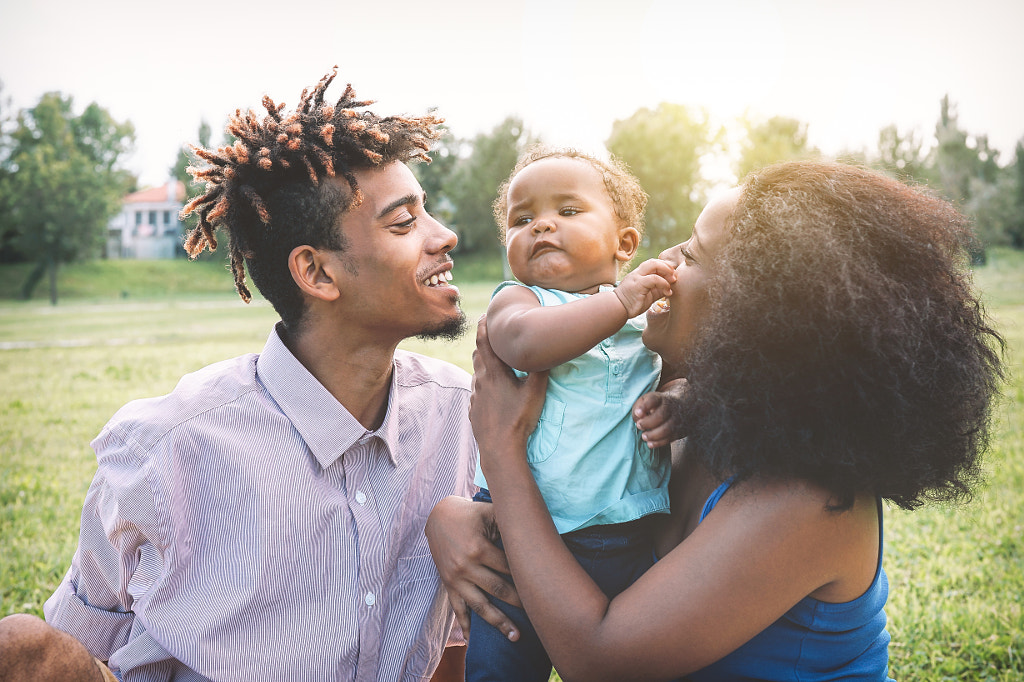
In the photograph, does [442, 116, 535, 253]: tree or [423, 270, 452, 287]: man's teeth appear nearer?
[423, 270, 452, 287]: man's teeth

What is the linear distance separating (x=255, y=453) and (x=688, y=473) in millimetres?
1458

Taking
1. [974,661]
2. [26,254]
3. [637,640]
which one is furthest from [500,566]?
[26,254]

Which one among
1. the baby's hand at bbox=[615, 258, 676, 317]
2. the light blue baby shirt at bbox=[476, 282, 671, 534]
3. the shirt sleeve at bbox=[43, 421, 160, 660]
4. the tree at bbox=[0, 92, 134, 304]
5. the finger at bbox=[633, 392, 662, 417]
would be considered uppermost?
the baby's hand at bbox=[615, 258, 676, 317]

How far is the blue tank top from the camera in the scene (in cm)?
184

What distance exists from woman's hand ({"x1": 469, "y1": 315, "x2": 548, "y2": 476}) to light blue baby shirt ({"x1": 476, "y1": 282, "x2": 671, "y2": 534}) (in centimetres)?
8

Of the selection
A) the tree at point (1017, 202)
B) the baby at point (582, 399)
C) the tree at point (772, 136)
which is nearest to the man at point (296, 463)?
the baby at point (582, 399)

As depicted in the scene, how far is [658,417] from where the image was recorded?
Result: 83.2 inches

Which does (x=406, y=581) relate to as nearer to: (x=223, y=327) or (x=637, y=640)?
(x=637, y=640)

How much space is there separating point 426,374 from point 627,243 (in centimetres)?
106

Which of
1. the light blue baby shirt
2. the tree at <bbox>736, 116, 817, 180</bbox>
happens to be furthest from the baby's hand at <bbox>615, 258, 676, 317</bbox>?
the tree at <bbox>736, 116, 817, 180</bbox>

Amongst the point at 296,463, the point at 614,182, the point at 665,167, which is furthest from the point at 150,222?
the point at 614,182

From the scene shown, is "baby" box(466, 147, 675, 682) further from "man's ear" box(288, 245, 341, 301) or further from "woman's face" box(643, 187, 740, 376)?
"man's ear" box(288, 245, 341, 301)

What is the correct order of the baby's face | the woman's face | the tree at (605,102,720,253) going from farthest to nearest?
the tree at (605,102,720,253) → the baby's face → the woman's face

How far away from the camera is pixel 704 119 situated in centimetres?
4150
